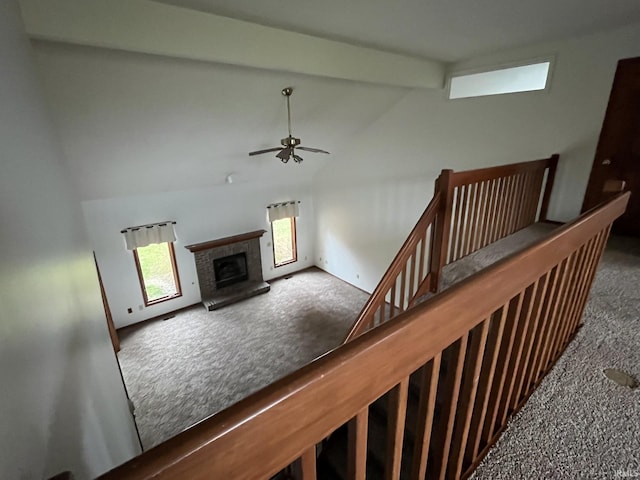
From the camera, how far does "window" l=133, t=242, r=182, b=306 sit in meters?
6.07

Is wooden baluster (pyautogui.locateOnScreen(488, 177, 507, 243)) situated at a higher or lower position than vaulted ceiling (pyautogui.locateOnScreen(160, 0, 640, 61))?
lower

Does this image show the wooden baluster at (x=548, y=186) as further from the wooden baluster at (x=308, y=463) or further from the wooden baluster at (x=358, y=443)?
the wooden baluster at (x=308, y=463)

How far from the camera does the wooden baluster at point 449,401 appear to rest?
832 millimetres

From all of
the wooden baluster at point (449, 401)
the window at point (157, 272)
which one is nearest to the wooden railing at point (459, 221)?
the wooden baluster at point (449, 401)

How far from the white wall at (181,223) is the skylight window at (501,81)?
4281 millimetres

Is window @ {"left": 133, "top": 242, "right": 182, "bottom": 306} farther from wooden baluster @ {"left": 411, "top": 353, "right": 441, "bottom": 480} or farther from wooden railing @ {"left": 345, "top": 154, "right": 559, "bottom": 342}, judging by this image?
wooden baluster @ {"left": 411, "top": 353, "right": 441, "bottom": 480}

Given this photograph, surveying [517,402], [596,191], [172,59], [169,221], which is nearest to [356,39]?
[172,59]

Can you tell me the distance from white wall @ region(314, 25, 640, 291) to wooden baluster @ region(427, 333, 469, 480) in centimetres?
366

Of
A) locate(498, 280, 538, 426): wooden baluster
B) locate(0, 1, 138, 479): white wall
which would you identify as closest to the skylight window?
locate(498, 280, 538, 426): wooden baluster

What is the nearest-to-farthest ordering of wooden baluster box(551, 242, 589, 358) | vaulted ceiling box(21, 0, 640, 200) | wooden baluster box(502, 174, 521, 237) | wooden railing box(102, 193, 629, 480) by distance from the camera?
wooden railing box(102, 193, 629, 480) → wooden baluster box(551, 242, 589, 358) → vaulted ceiling box(21, 0, 640, 200) → wooden baluster box(502, 174, 521, 237)

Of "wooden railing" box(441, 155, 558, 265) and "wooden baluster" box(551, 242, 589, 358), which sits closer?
"wooden baluster" box(551, 242, 589, 358)

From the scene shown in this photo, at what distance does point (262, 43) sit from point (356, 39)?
0.99 meters

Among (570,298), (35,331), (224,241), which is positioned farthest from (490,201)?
(224,241)

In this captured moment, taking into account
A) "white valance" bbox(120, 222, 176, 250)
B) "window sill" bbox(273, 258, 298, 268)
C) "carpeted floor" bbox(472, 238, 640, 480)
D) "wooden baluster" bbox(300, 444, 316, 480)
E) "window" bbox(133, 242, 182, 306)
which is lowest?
"window sill" bbox(273, 258, 298, 268)
